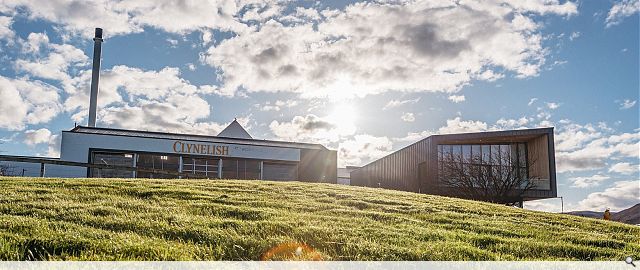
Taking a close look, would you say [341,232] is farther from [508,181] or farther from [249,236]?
[508,181]

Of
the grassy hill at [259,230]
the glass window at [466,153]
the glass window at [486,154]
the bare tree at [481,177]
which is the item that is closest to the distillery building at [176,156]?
the glass window at [466,153]

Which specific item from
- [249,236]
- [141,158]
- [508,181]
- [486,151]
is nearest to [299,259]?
[249,236]

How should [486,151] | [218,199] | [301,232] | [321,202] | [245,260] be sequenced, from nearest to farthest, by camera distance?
1. [245,260]
2. [301,232]
3. [218,199]
4. [321,202]
5. [486,151]

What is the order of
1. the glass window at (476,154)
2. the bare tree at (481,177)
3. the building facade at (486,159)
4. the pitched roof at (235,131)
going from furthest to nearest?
the pitched roof at (235,131), the glass window at (476,154), the building facade at (486,159), the bare tree at (481,177)

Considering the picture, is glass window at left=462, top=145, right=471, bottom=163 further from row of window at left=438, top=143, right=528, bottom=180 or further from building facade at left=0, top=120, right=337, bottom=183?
building facade at left=0, top=120, right=337, bottom=183

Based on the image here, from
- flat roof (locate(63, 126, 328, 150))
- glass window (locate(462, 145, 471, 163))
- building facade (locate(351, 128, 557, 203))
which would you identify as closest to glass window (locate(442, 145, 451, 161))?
building facade (locate(351, 128, 557, 203))

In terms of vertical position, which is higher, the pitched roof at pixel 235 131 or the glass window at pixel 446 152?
the pitched roof at pixel 235 131

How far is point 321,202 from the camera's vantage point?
36.9 ft

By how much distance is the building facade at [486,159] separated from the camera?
34125 millimetres

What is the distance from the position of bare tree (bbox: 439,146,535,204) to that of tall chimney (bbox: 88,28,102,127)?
29.2 metres

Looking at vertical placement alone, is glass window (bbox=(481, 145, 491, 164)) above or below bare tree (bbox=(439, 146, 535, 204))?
above

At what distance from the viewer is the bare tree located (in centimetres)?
3266

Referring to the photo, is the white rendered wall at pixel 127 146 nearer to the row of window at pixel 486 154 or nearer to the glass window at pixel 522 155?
the row of window at pixel 486 154

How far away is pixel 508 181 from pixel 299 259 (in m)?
28.4
